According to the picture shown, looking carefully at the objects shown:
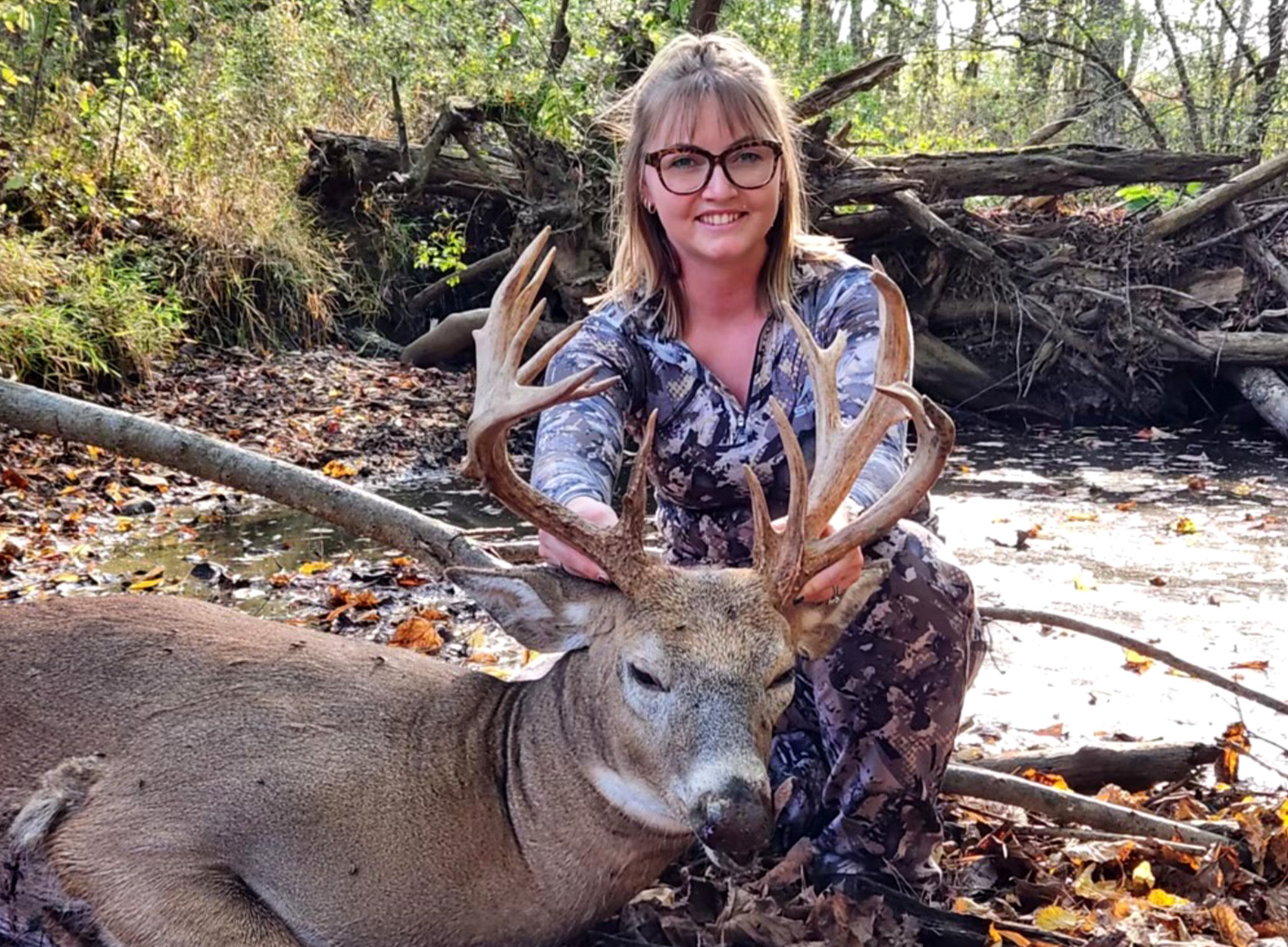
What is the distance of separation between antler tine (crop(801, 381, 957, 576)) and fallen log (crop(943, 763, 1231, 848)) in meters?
1.01

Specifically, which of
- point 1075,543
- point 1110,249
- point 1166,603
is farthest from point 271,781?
point 1110,249

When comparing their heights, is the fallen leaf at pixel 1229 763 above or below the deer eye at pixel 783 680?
below

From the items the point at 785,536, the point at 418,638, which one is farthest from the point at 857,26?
the point at 785,536

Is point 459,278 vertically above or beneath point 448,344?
above

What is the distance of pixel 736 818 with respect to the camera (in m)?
2.40

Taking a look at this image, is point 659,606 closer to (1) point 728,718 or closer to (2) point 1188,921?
(1) point 728,718

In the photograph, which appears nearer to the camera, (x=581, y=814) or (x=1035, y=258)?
(x=581, y=814)

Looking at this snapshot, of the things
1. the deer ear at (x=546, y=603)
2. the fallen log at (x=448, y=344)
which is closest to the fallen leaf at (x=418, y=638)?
the deer ear at (x=546, y=603)

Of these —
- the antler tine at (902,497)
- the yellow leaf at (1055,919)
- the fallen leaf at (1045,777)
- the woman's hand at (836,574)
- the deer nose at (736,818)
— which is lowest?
the fallen leaf at (1045,777)

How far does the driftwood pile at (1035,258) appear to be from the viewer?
1035 cm

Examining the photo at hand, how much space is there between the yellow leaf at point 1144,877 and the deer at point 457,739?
1.12m

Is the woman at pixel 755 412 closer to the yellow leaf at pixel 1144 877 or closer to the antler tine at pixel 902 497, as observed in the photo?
the antler tine at pixel 902 497

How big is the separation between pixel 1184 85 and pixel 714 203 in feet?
41.3

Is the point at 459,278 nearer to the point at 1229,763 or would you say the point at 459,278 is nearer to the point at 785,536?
the point at 1229,763
